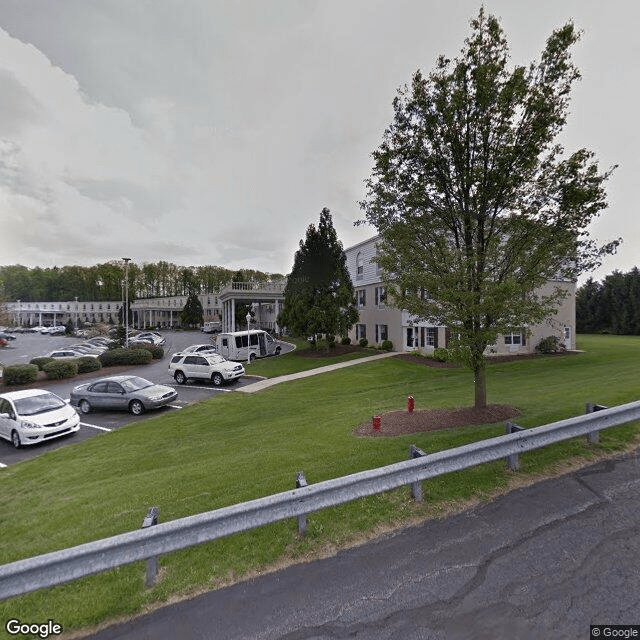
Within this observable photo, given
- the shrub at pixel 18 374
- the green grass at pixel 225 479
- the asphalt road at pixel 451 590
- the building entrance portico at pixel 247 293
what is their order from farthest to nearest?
the building entrance portico at pixel 247 293
the shrub at pixel 18 374
the green grass at pixel 225 479
the asphalt road at pixel 451 590

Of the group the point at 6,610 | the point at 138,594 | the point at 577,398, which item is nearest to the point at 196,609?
the point at 138,594

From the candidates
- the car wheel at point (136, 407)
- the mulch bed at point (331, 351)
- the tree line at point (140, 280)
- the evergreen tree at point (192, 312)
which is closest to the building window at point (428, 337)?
the mulch bed at point (331, 351)

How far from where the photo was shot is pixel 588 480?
5188 mm

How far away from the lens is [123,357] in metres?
28.4

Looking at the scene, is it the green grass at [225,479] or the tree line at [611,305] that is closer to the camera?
the green grass at [225,479]

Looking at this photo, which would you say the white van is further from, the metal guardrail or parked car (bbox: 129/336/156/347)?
the metal guardrail

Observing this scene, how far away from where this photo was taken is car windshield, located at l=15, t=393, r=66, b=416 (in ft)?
38.1

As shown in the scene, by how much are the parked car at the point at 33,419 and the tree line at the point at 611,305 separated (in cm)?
6838

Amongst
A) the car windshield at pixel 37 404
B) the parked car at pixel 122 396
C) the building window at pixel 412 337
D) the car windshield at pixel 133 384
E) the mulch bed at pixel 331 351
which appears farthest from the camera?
the mulch bed at pixel 331 351

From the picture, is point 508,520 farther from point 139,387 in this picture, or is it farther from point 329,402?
point 139,387

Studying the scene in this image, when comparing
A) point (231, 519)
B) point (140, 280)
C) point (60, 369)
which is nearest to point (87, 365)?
point (60, 369)

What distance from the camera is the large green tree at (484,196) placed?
748 cm

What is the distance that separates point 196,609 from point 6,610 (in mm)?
1851

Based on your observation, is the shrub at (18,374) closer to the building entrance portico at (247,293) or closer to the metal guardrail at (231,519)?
the building entrance portico at (247,293)
